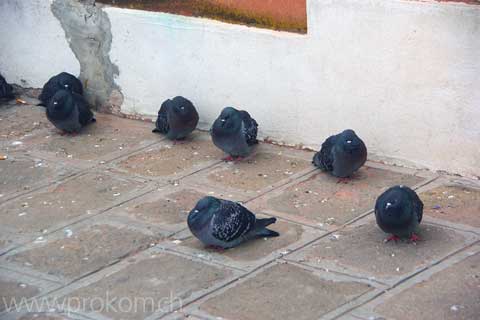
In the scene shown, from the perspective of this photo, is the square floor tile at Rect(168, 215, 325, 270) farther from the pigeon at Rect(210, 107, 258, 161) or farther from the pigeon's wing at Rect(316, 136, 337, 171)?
the pigeon at Rect(210, 107, 258, 161)

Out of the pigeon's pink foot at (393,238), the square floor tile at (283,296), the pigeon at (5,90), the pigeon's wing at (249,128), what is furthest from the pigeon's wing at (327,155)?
the pigeon at (5,90)

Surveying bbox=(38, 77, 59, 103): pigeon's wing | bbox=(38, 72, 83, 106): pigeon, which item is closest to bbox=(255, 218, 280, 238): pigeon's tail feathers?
bbox=(38, 72, 83, 106): pigeon

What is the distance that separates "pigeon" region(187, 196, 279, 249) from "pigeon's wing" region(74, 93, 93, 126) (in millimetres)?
2966

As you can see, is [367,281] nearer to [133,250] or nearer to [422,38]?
[133,250]

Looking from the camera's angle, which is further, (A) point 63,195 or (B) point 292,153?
(B) point 292,153

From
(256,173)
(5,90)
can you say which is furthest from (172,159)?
(5,90)

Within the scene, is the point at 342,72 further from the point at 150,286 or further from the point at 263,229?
the point at 150,286

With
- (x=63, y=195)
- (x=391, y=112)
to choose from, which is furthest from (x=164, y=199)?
(x=391, y=112)

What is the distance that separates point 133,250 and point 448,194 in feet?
8.60

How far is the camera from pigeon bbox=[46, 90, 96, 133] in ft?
31.2

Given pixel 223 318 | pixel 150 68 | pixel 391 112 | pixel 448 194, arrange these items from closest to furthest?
pixel 223 318, pixel 448 194, pixel 391 112, pixel 150 68

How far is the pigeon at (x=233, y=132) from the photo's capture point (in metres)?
8.62

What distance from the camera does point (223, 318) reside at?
6094mm

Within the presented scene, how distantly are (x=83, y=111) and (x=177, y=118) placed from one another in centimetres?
114
